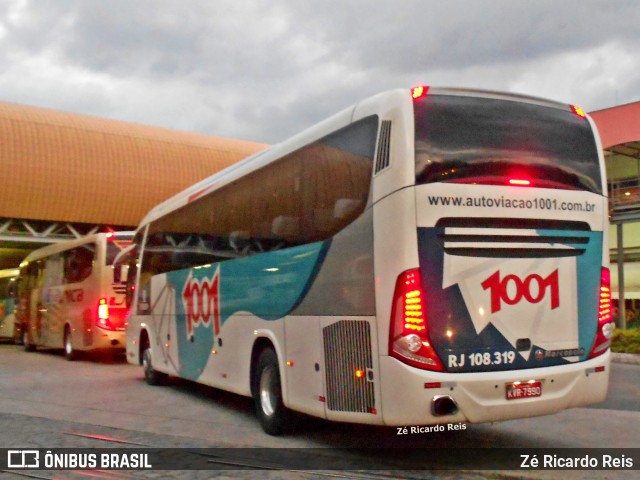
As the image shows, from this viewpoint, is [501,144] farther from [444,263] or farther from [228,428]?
[228,428]

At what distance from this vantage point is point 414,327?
6566mm

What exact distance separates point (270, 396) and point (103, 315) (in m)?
10.9

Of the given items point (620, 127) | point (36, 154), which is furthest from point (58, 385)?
point (36, 154)

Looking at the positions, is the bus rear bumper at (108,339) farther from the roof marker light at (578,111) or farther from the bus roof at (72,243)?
the roof marker light at (578,111)

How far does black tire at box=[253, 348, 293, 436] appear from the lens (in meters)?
8.86

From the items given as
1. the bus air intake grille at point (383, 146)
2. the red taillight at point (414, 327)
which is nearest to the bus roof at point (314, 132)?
the bus air intake grille at point (383, 146)

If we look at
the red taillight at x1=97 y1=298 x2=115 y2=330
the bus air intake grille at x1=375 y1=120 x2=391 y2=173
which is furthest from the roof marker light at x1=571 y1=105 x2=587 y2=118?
the red taillight at x1=97 y1=298 x2=115 y2=330

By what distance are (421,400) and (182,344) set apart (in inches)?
266

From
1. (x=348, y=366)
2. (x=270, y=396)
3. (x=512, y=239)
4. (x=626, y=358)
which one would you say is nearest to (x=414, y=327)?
(x=348, y=366)

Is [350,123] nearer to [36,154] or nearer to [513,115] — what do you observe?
[513,115]

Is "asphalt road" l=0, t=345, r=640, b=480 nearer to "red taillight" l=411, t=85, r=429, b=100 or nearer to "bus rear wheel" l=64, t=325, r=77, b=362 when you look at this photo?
"red taillight" l=411, t=85, r=429, b=100

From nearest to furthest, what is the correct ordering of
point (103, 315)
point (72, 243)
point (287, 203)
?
point (287, 203)
point (103, 315)
point (72, 243)

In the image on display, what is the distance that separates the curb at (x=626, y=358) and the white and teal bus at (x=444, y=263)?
10.7m

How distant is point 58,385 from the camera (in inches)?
575
